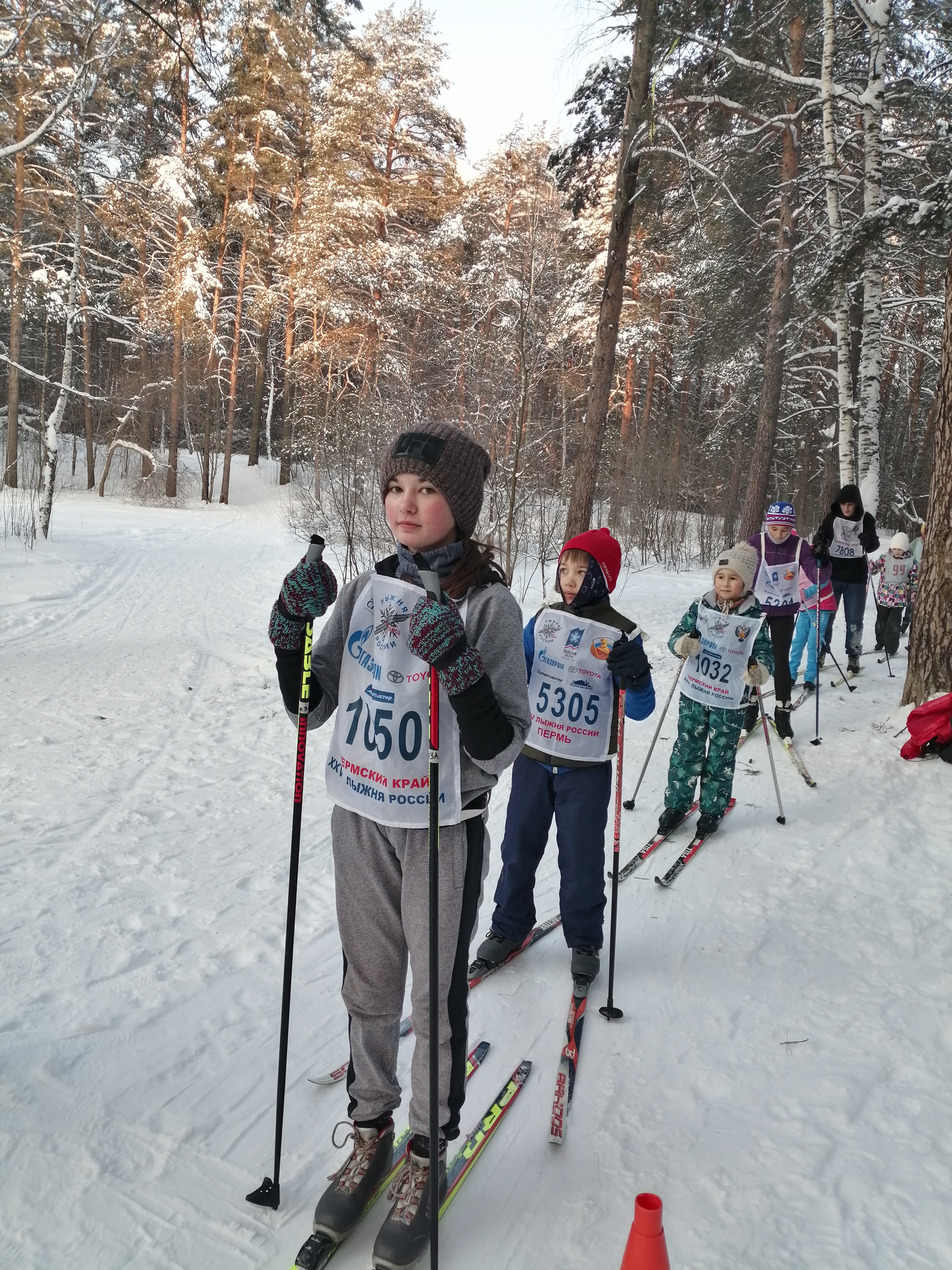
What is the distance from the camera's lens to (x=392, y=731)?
1971 millimetres

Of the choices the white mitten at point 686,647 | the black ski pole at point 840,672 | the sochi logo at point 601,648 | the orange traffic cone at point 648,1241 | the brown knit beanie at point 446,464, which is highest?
the brown knit beanie at point 446,464

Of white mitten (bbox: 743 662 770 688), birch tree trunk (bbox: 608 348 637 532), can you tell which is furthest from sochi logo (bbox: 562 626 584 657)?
birch tree trunk (bbox: 608 348 637 532)

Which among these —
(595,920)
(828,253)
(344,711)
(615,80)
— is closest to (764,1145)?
(595,920)

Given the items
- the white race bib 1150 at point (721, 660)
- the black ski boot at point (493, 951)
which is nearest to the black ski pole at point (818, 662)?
the white race bib 1150 at point (721, 660)

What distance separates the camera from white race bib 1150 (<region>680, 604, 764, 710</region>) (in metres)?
4.59

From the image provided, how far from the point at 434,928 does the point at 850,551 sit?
851cm

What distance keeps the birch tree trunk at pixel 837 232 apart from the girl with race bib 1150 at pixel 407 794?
8.68 metres

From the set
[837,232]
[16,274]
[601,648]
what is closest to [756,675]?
[601,648]

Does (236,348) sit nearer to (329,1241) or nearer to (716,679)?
(716,679)

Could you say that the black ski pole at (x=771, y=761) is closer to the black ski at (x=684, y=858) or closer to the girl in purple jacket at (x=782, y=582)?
the black ski at (x=684, y=858)

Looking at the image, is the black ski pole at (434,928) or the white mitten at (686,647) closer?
the black ski pole at (434,928)

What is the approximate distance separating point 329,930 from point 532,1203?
62.0 inches

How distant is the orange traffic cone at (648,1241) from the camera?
5.10 feet

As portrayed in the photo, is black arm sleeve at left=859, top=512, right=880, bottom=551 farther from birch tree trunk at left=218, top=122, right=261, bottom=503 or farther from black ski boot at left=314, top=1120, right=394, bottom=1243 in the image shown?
birch tree trunk at left=218, top=122, right=261, bottom=503
